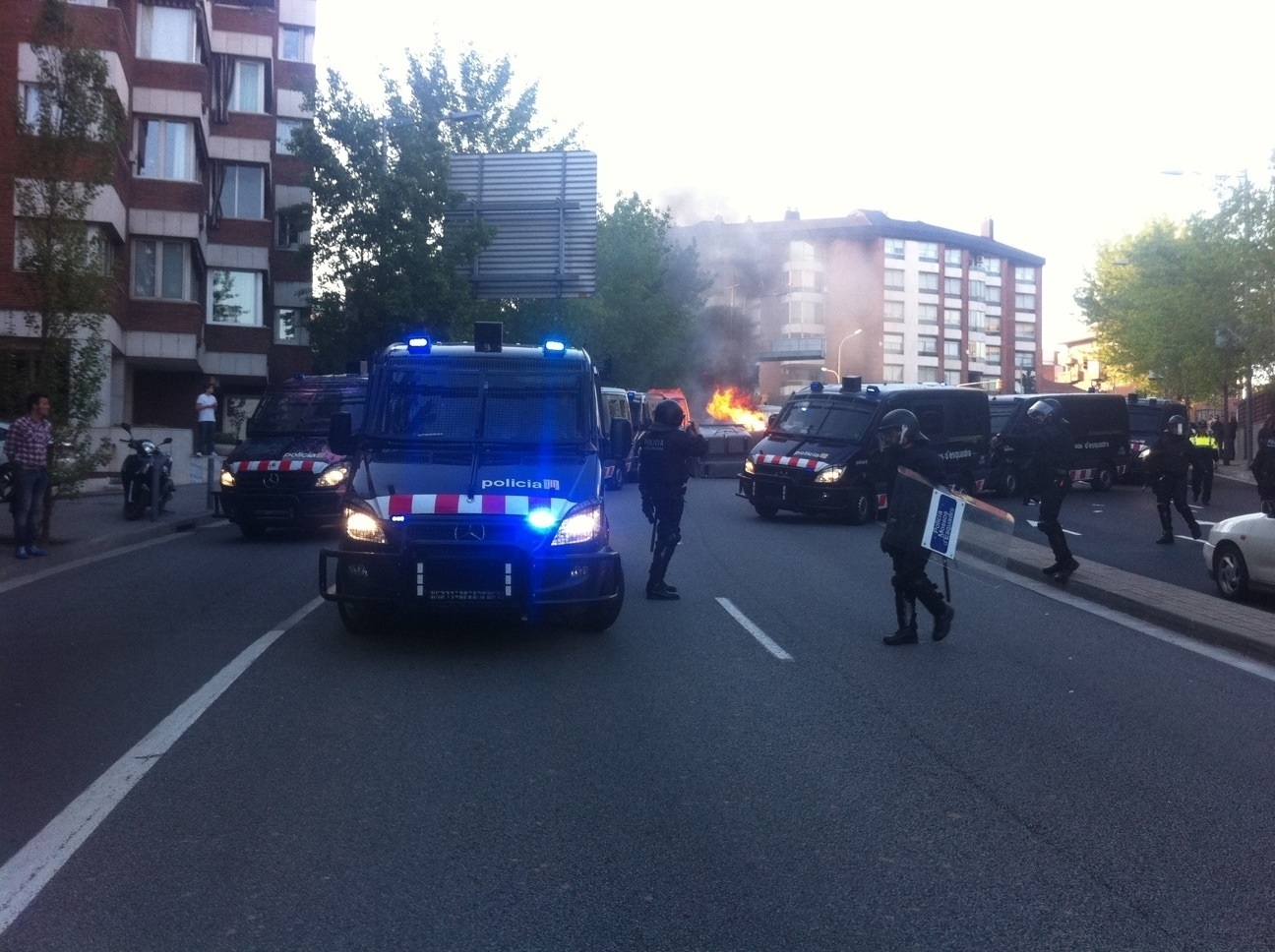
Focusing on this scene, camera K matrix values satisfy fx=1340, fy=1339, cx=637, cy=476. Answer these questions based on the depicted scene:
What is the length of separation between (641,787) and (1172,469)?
14.4 meters

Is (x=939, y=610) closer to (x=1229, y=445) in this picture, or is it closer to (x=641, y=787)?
(x=641, y=787)

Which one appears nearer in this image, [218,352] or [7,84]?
[7,84]

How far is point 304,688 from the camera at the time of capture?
7.87 m

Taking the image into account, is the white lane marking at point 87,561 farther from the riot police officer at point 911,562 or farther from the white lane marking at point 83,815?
the riot police officer at point 911,562

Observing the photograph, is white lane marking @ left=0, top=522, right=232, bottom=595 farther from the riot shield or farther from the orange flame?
the orange flame

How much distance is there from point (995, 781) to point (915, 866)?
135 centimetres

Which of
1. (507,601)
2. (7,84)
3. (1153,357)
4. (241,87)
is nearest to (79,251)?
A: (507,601)

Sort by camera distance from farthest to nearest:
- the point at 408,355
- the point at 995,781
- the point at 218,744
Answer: the point at 408,355 → the point at 218,744 → the point at 995,781

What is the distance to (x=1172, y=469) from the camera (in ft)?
59.9

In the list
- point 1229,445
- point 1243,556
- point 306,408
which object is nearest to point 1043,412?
point 1243,556

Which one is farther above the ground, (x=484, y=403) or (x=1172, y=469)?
(x=484, y=403)

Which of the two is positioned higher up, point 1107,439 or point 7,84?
point 7,84

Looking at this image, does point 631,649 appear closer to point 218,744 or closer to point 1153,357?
point 218,744

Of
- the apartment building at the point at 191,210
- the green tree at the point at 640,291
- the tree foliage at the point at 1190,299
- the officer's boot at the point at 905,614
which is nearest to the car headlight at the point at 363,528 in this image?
the officer's boot at the point at 905,614
